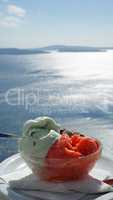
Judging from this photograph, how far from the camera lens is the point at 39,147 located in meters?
0.67

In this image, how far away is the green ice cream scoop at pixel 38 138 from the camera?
2.21 feet

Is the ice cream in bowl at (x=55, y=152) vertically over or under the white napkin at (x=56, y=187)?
over

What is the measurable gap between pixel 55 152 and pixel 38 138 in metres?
0.04

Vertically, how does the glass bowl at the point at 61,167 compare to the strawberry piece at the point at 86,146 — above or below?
below

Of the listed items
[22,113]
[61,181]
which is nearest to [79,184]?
[61,181]

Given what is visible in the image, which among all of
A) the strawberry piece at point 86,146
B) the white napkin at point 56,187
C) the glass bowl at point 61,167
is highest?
the strawberry piece at point 86,146

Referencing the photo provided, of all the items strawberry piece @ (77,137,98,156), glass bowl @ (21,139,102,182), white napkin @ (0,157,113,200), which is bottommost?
white napkin @ (0,157,113,200)

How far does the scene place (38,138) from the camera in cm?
68

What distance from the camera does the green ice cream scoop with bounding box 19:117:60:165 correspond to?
0.67 m

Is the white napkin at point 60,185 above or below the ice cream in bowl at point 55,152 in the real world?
below

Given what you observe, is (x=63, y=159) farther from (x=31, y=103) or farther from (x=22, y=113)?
(x=31, y=103)

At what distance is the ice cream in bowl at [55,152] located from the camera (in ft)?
2.19

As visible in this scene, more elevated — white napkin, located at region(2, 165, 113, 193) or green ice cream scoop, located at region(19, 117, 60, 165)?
green ice cream scoop, located at region(19, 117, 60, 165)

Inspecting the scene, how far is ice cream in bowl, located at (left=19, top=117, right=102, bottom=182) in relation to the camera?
67cm
